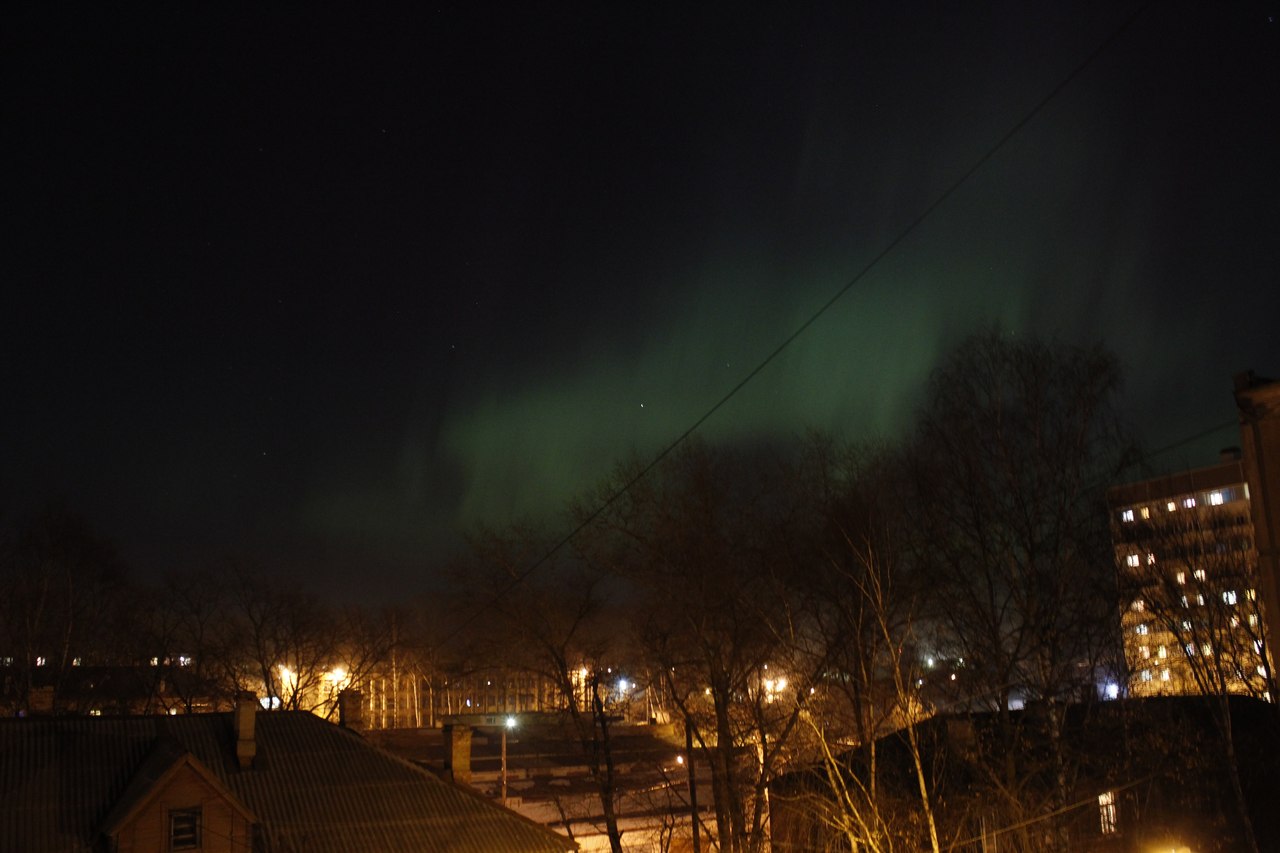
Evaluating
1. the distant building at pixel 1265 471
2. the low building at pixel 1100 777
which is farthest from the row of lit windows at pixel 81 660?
the distant building at pixel 1265 471

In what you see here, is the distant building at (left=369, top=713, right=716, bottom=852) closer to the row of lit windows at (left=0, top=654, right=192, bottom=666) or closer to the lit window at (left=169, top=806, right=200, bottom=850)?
the lit window at (left=169, top=806, right=200, bottom=850)

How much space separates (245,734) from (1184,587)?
89.6ft

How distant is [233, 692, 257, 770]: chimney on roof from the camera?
30625 mm

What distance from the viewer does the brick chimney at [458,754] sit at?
35812 millimetres

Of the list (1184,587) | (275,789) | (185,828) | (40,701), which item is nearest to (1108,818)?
(1184,587)

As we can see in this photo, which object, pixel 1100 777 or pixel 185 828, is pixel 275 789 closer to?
pixel 185 828

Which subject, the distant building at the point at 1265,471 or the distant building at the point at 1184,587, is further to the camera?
the distant building at the point at 1184,587

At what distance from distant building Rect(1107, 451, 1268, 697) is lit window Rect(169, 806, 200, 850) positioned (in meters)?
23.6

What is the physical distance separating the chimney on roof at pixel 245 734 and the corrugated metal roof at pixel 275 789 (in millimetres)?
292

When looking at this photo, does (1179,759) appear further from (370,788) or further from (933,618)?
(370,788)

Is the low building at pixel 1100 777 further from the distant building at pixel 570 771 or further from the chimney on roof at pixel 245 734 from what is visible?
the chimney on roof at pixel 245 734

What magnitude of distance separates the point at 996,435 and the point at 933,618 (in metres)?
5.05

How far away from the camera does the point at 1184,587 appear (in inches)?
1233

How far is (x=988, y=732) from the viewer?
90.4 ft
